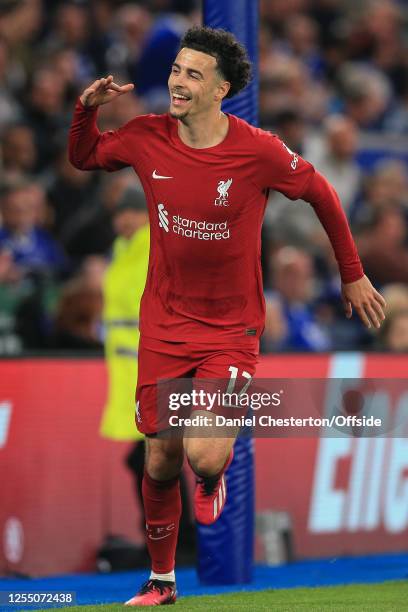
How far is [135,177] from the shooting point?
10.7 m

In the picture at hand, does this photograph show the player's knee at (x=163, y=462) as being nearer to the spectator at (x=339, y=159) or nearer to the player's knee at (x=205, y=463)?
the player's knee at (x=205, y=463)

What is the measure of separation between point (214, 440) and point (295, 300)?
15.0 feet

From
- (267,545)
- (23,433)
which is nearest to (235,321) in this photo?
(23,433)

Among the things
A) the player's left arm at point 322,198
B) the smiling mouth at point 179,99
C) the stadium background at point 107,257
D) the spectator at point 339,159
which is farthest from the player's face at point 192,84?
the spectator at point 339,159

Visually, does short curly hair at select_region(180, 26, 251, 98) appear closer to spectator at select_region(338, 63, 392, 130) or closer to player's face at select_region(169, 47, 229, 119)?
player's face at select_region(169, 47, 229, 119)

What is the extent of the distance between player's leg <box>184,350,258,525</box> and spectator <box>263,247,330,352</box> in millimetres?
3877

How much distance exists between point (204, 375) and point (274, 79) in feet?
23.0

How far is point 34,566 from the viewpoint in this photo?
26.7 feet

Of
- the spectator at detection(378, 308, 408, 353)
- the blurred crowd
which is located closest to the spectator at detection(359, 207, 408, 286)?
the blurred crowd

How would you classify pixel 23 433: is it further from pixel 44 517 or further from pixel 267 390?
pixel 267 390

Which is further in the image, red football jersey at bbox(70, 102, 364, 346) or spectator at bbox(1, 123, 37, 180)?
spectator at bbox(1, 123, 37, 180)

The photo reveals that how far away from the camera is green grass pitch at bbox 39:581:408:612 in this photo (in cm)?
587

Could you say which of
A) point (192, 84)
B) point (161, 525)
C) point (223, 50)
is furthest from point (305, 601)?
point (223, 50)

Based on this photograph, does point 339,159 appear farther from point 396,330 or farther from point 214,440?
point 214,440
